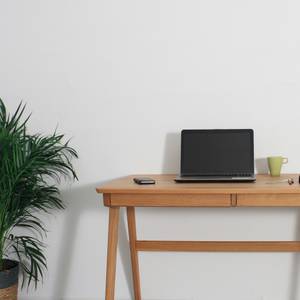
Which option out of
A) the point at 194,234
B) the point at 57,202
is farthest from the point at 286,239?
the point at 57,202

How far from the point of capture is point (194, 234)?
7.59 feet

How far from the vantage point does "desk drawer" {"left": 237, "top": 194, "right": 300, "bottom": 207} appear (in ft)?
5.76

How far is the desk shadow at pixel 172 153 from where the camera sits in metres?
2.27

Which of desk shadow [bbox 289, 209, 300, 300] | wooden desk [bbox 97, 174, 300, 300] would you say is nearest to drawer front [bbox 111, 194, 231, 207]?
wooden desk [bbox 97, 174, 300, 300]

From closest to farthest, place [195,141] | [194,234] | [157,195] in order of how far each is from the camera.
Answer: [157,195] → [195,141] → [194,234]

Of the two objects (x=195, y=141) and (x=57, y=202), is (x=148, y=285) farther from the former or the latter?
(x=195, y=141)

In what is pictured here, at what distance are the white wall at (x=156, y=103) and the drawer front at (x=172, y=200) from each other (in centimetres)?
49

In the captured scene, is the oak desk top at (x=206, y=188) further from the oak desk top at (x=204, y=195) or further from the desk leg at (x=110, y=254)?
the desk leg at (x=110, y=254)

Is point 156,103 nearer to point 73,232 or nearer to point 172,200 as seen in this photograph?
point 172,200

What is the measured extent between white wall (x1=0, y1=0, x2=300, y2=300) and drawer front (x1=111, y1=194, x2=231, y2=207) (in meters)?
0.49

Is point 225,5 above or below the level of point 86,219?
above

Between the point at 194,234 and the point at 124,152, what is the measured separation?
0.55 metres

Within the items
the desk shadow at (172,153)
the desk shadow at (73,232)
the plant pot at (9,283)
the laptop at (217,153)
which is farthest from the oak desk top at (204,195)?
the plant pot at (9,283)

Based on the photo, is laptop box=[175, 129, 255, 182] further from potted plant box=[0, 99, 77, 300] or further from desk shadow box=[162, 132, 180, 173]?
potted plant box=[0, 99, 77, 300]
